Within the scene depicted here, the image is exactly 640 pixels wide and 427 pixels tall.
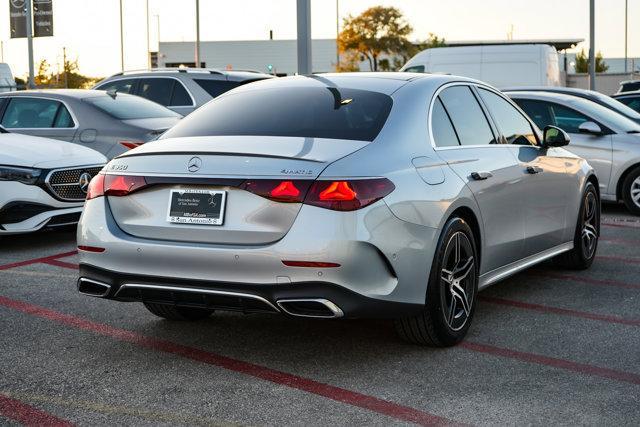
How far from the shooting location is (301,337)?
19.0 feet

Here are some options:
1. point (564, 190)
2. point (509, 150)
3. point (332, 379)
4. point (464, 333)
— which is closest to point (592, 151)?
point (564, 190)

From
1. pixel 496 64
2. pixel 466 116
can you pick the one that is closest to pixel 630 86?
pixel 496 64

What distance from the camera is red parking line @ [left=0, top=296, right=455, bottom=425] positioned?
14.4 feet

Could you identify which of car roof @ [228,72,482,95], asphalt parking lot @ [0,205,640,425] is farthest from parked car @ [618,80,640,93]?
car roof @ [228,72,482,95]

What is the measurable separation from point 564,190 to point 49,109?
7.39 metres

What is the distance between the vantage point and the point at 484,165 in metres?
6.04

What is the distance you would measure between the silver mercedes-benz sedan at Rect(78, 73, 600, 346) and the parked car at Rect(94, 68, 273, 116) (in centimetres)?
885

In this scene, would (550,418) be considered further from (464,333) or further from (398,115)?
(398,115)

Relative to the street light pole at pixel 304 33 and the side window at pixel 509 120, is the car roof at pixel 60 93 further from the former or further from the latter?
the side window at pixel 509 120

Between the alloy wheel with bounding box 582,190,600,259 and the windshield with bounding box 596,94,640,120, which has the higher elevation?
the windshield with bounding box 596,94,640,120

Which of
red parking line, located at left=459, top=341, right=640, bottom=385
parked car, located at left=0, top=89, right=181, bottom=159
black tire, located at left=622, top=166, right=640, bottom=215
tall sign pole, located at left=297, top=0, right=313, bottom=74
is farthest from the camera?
tall sign pole, located at left=297, top=0, right=313, bottom=74

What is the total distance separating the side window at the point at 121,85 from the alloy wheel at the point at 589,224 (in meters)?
9.14

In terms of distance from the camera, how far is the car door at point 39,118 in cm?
1239

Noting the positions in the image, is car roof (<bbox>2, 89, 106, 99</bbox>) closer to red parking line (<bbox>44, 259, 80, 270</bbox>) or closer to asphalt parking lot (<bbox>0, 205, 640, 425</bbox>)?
red parking line (<bbox>44, 259, 80, 270</bbox>)
